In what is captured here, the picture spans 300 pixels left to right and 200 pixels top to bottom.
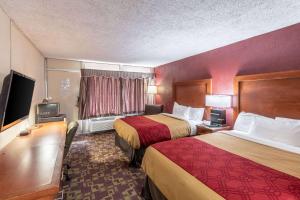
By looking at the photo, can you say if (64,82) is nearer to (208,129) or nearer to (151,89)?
(151,89)

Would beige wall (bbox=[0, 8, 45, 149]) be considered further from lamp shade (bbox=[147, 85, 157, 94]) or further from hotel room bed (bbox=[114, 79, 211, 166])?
lamp shade (bbox=[147, 85, 157, 94])

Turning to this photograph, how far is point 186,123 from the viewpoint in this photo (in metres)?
3.32

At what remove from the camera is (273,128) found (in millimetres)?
2170

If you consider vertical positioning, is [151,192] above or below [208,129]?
below

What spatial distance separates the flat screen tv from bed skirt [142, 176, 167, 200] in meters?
1.77

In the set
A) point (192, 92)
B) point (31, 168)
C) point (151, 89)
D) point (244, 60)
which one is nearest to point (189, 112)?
point (192, 92)

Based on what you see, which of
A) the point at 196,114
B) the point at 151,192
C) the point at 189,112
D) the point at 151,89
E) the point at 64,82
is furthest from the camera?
the point at 151,89

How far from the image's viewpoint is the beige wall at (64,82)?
4.40 m

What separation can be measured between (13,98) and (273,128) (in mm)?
3382

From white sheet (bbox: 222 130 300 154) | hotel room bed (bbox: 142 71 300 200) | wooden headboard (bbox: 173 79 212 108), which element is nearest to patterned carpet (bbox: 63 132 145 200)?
hotel room bed (bbox: 142 71 300 200)

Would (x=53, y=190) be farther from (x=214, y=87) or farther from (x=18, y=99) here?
(x=214, y=87)

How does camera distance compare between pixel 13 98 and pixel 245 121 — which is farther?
pixel 245 121

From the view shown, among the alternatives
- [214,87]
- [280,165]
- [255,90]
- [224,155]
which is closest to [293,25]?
[255,90]

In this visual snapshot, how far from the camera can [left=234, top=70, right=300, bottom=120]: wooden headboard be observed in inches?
87.4
